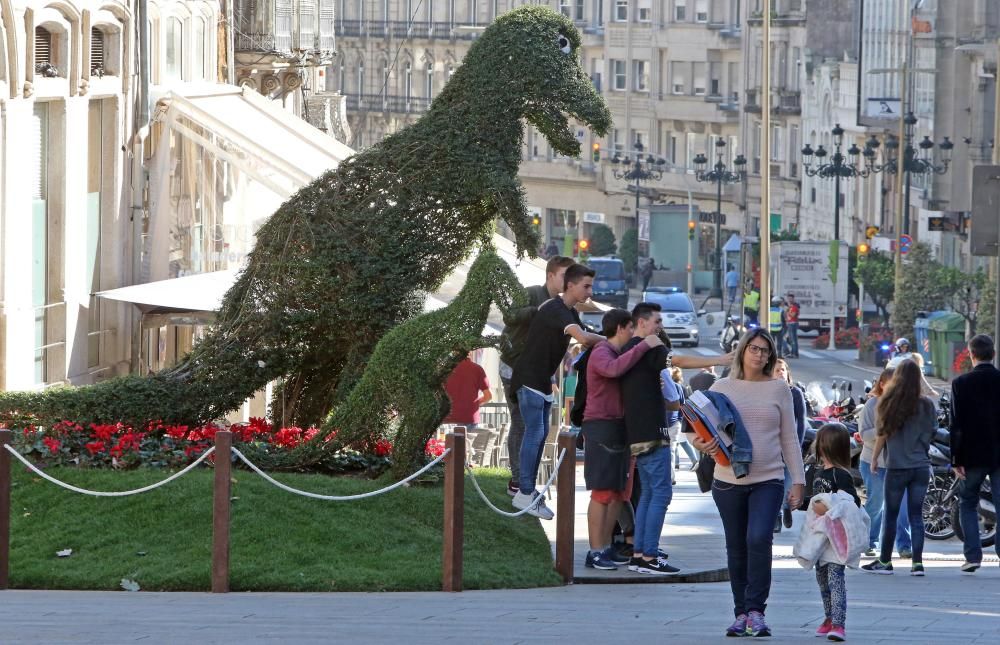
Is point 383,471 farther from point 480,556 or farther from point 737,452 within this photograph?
point 737,452

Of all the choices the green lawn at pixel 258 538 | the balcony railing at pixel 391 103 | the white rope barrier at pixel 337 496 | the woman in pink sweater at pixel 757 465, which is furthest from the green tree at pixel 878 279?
the woman in pink sweater at pixel 757 465

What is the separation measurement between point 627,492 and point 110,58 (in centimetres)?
1103

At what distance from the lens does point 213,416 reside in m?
16.0

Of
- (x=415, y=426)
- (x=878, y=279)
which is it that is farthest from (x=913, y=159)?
(x=415, y=426)

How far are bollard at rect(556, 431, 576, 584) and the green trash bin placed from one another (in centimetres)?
3509

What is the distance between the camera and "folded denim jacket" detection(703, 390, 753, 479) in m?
10.4

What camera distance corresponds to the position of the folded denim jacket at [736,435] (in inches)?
409

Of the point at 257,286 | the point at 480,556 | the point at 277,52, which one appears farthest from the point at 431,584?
the point at 277,52

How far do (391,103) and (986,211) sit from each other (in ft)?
291

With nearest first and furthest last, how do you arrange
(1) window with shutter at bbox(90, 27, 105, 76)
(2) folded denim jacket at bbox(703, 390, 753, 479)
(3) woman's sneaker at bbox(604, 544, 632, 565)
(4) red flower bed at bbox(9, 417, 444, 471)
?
(2) folded denim jacket at bbox(703, 390, 753, 479)
(3) woman's sneaker at bbox(604, 544, 632, 565)
(4) red flower bed at bbox(9, 417, 444, 471)
(1) window with shutter at bbox(90, 27, 105, 76)

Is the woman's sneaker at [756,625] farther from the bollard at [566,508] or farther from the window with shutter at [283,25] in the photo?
the window with shutter at [283,25]

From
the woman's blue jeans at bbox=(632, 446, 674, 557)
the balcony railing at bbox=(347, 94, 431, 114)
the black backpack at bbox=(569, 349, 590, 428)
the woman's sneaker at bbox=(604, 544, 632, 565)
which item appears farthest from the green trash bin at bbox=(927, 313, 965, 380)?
the balcony railing at bbox=(347, 94, 431, 114)

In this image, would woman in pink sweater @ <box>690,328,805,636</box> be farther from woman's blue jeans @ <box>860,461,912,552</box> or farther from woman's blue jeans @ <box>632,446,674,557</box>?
woman's blue jeans @ <box>860,461,912,552</box>

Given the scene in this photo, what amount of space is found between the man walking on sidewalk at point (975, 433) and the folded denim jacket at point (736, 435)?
14.7ft
